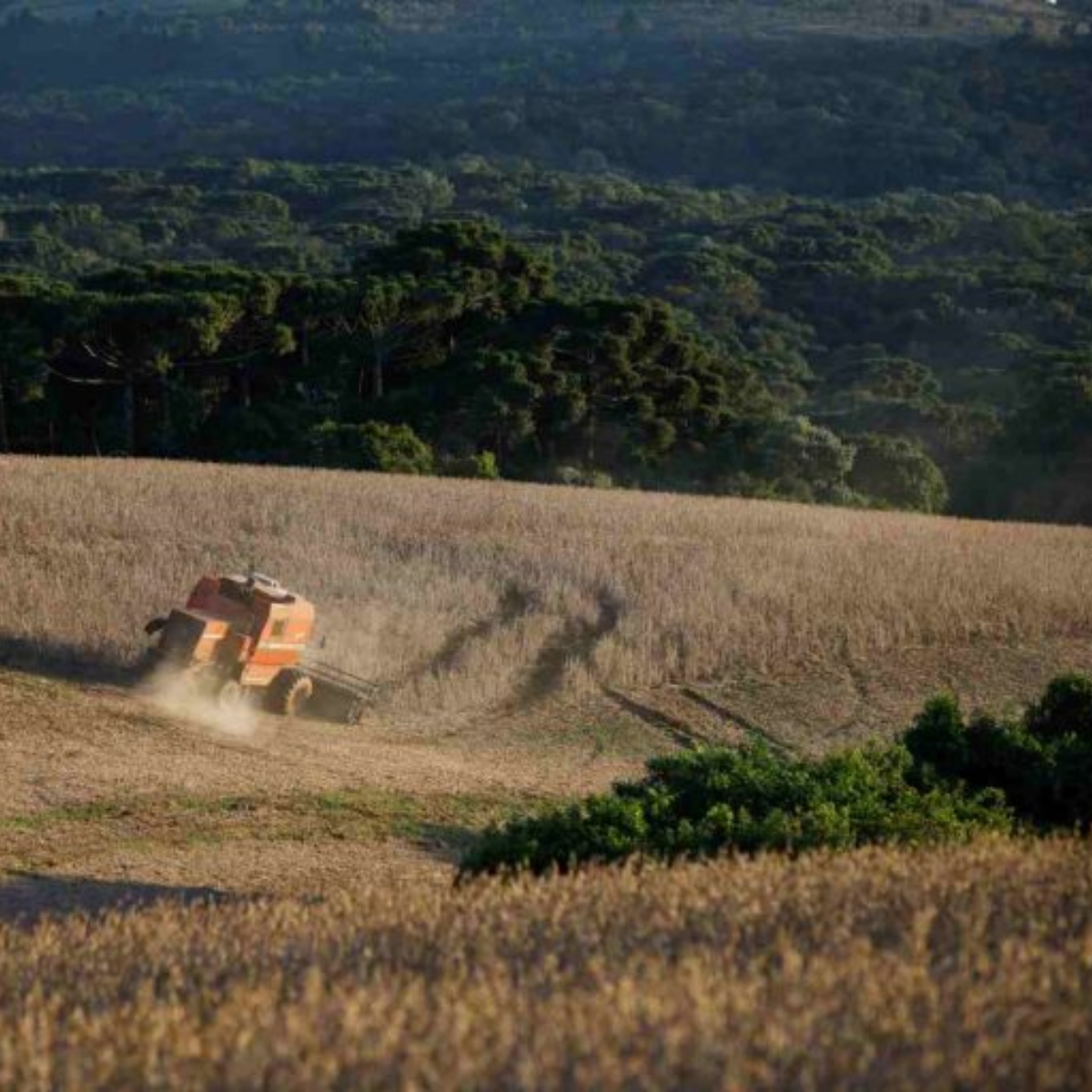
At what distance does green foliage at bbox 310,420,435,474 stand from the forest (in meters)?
0.09

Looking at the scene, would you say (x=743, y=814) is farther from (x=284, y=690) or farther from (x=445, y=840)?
(x=284, y=690)

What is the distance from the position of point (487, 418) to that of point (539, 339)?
11.8 feet

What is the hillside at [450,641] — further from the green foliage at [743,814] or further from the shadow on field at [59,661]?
the green foliage at [743,814]

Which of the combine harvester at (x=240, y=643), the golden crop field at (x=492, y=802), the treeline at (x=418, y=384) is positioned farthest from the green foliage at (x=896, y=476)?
the combine harvester at (x=240, y=643)

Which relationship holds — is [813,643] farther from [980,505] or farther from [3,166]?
[3,166]

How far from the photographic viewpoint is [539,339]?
47.7 meters

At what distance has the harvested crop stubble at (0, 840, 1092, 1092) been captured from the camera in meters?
5.08

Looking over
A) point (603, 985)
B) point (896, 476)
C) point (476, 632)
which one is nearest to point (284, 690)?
point (476, 632)

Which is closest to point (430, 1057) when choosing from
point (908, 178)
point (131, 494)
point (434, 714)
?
point (434, 714)

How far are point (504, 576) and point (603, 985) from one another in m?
19.8

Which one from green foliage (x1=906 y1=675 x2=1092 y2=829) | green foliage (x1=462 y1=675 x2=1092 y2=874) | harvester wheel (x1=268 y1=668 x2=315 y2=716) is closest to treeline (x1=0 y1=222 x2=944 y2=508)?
harvester wheel (x1=268 y1=668 x2=315 y2=716)

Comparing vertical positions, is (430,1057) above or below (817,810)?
above

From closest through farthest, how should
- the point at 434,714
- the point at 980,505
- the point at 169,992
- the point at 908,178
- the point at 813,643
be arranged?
the point at 169,992, the point at 434,714, the point at 813,643, the point at 980,505, the point at 908,178

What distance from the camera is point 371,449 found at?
41031mm
